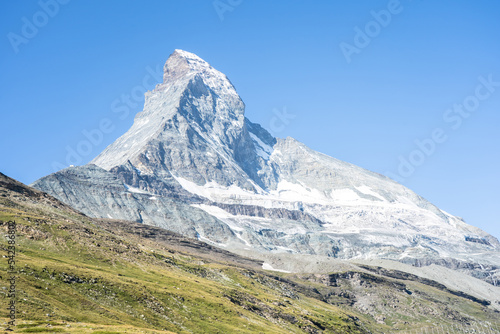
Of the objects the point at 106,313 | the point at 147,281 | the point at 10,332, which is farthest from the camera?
the point at 147,281

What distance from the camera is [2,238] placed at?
123 meters

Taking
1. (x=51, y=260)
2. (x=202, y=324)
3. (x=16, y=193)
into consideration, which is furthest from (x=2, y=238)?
(x=16, y=193)

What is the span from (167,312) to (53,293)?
30.6m

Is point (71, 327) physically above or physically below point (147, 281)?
below

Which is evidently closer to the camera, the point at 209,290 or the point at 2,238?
the point at 2,238

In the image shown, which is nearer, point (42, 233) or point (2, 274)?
point (2, 274)

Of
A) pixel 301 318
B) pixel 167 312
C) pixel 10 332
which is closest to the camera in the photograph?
pixel 10 332

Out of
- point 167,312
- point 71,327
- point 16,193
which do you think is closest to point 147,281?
point 167,312

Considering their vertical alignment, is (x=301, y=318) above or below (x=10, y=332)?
above

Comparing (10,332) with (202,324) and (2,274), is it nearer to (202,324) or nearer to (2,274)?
(2,274)

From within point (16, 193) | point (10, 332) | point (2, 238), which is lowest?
point (10, 332)

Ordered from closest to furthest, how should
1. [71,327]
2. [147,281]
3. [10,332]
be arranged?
[10,332], [71,327], [147,281]

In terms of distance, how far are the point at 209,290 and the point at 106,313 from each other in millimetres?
68131

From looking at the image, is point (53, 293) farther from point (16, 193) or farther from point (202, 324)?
point (16, 193)
